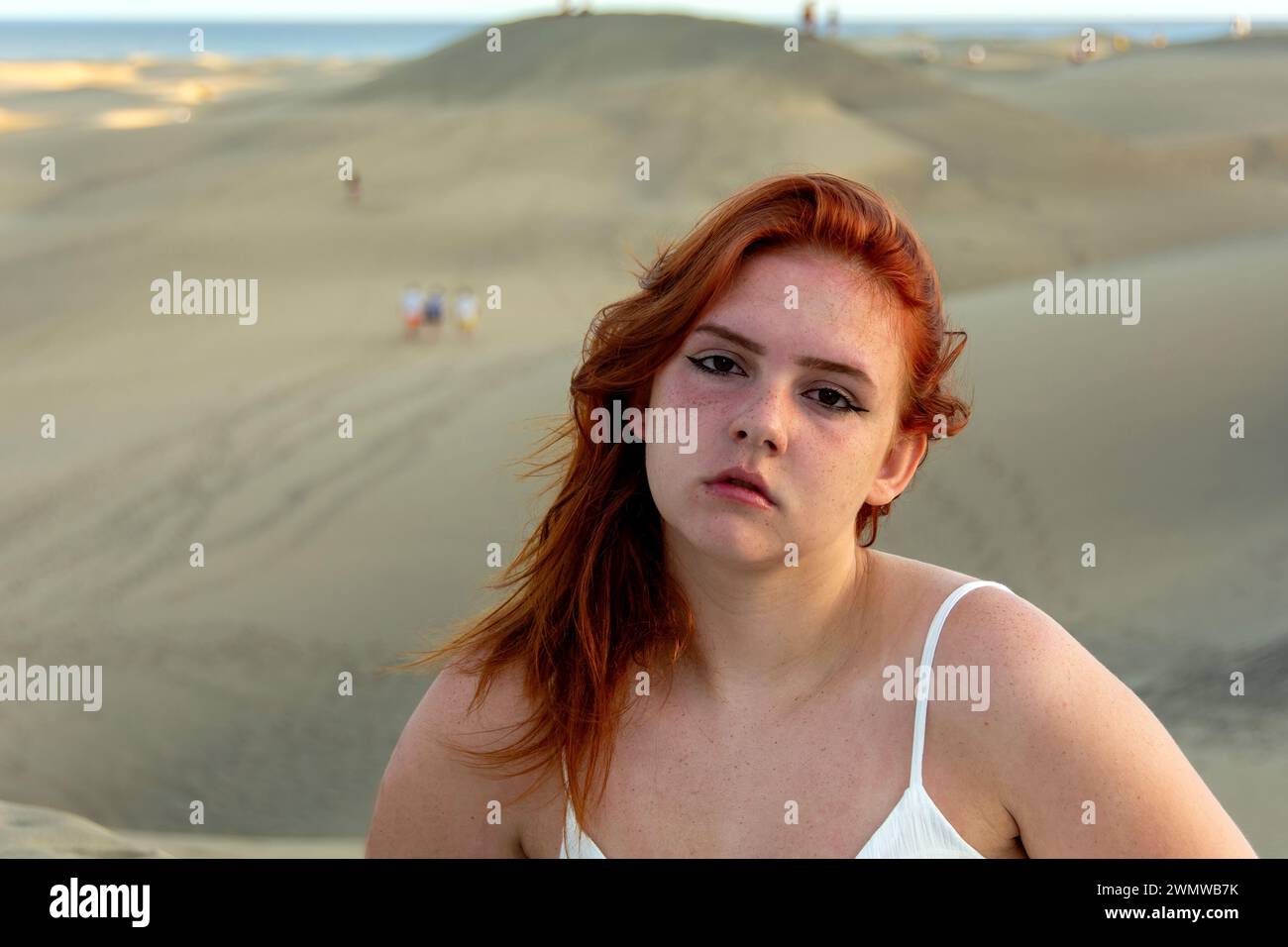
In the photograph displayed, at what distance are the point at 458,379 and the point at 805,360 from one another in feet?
37.8

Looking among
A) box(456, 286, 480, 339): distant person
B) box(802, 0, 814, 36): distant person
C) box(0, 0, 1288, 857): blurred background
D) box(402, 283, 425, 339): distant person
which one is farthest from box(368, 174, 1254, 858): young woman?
box(802, 0, 814, 36): distant person

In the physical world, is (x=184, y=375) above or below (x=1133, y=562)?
above

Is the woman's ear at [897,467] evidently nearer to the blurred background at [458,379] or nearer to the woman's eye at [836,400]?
the woman's eye at [836,400]

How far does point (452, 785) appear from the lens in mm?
2697

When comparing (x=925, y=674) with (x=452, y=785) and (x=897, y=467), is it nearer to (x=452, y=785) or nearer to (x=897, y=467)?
(x=897, y=467)

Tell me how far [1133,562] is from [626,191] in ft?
56.1

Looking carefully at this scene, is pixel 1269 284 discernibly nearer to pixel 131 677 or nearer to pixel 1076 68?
pixel 131 677

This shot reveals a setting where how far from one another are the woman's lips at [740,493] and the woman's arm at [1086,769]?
478mm

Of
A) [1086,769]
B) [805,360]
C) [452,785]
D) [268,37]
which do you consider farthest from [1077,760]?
[268,37]

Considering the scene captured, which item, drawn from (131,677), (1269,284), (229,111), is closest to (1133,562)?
(1269,284)

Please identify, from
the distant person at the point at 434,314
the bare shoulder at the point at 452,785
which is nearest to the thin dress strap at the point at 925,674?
the bare shoulder at the point at 452,785

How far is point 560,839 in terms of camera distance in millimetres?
2631
